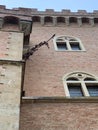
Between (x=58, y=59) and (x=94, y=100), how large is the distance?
498cm

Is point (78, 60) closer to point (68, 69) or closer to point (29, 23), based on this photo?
point (68, 69)

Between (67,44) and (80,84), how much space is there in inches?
179

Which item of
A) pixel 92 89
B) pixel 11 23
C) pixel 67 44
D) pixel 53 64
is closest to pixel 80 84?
pixel 92 89

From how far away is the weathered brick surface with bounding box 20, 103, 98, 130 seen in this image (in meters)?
9.00

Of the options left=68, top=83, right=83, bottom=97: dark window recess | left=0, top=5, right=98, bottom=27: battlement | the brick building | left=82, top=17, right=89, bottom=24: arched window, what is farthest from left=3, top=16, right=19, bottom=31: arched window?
left=82, top=17, right=89, bottom=24: arched window

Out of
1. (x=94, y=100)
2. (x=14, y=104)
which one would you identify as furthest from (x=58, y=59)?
(x=14, y=104)

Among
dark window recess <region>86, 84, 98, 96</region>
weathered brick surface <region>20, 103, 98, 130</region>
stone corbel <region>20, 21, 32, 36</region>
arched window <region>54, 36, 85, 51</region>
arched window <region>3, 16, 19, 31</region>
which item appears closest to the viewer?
weathered brick surface <region>20, 103, 98, 130</region>

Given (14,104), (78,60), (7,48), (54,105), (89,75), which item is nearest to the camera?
(14,104)

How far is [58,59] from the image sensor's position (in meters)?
14.9

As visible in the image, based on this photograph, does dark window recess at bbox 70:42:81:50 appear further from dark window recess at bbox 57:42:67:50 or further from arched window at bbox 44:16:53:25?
arched window at bbox 44:16:53:25

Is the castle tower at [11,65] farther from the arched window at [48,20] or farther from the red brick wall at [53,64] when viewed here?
the arched window at [48,20]

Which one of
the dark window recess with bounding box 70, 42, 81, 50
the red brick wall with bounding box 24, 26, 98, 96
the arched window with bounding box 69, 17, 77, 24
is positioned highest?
the arched window with bounding box 69, 17, 77, 24

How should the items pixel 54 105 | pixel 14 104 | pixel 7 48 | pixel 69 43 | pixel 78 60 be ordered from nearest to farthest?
1. pixel 14 104
2. pixel 54 105
3. pixel 7 48
4. pixel 78 60
5. pixel 69 43

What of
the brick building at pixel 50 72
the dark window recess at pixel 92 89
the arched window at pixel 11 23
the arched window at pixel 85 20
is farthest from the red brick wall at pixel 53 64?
the arched window at pixel 11 23
